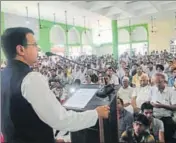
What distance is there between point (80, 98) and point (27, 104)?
52 cm

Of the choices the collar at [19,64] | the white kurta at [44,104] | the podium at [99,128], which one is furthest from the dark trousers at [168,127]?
the collar at [19,64]

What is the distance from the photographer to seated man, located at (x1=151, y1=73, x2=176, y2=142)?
1708 mm

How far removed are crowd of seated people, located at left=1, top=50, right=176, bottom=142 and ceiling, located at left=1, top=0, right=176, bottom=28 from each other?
0.90ft

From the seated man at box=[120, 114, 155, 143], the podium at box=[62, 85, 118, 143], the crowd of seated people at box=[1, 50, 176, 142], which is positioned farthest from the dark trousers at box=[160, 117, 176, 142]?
the podium at box=[62, 85, 118, 143]

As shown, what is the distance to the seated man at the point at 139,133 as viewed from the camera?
169cm

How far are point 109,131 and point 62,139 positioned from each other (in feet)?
1.10

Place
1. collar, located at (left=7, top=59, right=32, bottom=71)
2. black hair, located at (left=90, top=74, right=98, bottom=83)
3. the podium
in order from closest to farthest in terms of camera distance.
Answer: collar, located at (left=7, top=59, right=32, bottom=71) < the podium < black hair, located at (left=90, top=74, right=98, bottom=83)

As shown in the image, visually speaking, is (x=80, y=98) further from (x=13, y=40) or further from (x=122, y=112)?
(x=13, y=40)

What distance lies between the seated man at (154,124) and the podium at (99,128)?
250 mm

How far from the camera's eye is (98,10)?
1.66 m

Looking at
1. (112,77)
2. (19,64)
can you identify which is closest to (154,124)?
(112,77)

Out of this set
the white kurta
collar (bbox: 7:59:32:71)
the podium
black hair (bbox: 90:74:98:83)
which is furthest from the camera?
black hair (bbox: 90:74:98:83)

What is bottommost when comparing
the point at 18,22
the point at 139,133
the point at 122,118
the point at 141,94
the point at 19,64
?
the point at 139,133

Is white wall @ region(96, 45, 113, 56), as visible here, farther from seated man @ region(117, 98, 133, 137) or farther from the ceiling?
seated man @ region(117, 98, 133, 137)
